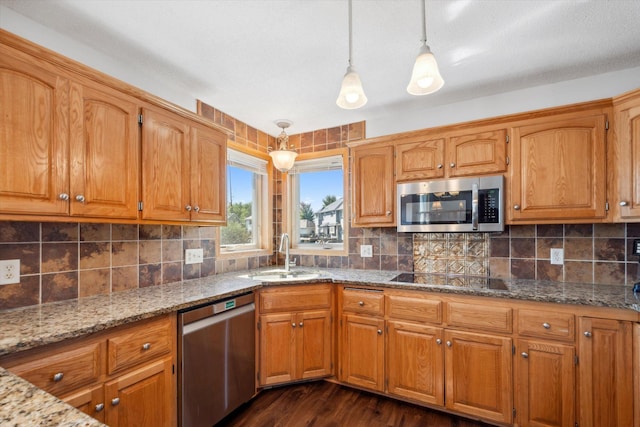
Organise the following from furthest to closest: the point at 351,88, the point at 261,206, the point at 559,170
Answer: the point at 261,206, the point at 559,170, the point at 351,88

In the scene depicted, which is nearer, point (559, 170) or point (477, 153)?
point (559, 170)

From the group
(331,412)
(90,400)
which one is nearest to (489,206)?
(331,412)

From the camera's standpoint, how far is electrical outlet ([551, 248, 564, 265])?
226cm

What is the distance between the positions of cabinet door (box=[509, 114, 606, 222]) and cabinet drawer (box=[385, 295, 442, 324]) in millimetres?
862

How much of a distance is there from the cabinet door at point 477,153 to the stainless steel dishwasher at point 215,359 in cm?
188

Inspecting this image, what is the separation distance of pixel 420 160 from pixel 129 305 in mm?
2240

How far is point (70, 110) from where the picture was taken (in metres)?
1.45

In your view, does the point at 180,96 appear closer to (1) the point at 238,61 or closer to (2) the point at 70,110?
(1) the point at 238,61

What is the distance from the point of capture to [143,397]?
4.90 feet

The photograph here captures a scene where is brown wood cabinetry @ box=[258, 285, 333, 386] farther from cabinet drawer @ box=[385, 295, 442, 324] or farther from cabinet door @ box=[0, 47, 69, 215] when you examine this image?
cabinet door @ box=[0, 47, 69, 215]

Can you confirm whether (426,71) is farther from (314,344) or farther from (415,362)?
(314,344)

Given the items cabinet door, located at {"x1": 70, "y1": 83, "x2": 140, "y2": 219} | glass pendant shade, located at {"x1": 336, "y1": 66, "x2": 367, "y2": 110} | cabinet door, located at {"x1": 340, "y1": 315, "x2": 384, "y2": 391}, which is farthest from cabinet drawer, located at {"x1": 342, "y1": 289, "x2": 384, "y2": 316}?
cabinet door, located at {"x1": 70, "y1": 83, "x2": 140, "y2": 219}

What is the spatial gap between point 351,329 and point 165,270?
4.91 feet

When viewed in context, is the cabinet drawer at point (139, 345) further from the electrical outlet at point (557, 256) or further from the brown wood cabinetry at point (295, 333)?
the electrical outlet at point (557, 256)
